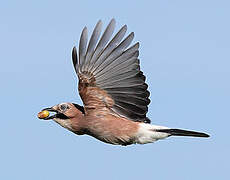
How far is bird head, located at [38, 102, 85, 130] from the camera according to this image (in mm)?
12766

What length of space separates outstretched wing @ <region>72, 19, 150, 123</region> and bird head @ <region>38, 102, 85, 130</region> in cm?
31

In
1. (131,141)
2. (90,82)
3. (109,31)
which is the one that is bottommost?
(131,141)

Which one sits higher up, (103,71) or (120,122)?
(103,71)

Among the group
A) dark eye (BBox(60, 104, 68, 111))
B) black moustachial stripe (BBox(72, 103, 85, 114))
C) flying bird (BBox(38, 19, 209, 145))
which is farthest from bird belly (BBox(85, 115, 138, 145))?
dark eye (BBox(60, 104, 68, 111))

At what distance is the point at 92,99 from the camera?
41.7 feet

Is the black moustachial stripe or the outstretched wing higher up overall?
the outstretched wing

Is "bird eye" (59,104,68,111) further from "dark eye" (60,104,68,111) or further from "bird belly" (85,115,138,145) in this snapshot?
"bird belly" (85,115,138,145)

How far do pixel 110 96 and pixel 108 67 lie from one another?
22.8 inches

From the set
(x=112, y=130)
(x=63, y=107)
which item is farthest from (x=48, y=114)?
(x=112, y=130)

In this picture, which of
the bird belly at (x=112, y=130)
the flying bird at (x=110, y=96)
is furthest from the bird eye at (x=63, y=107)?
the bird belly at (x=112, y=130)

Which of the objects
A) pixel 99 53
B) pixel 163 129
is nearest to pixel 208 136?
pixel 163 129

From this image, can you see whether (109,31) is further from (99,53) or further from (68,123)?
(68,123)

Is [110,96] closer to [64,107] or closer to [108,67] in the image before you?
[108,67]

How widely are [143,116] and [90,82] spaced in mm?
1201
